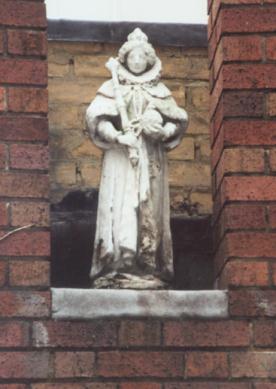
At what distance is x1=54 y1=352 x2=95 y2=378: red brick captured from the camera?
872cm

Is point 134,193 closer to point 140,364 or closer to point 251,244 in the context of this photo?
point 251,244

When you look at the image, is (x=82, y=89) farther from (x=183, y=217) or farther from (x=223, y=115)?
(x=223, y=115)

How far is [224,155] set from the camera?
908cm

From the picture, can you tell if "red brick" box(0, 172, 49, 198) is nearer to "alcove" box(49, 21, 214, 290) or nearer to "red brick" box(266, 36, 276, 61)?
"alcove" box(49, 21, 214, 290)

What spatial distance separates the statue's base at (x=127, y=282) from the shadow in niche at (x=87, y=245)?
754 mm

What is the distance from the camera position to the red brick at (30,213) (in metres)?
8.87

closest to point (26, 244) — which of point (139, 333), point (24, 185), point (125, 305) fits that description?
point (24, 185)

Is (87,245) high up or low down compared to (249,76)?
down

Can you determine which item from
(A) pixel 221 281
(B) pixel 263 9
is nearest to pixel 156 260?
(A) pixel 221 281

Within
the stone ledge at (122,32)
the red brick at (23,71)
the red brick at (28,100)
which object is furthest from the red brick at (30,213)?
the stone ledge at (122,32)

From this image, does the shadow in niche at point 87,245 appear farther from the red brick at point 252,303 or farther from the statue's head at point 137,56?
the statue's head at point 137,56

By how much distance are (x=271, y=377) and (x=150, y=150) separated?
3.81ft

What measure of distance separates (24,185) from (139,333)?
32.3 inches

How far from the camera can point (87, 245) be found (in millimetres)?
9961
